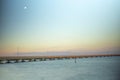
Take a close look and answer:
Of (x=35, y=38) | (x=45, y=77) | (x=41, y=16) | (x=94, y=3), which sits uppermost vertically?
(x=94, y=3)

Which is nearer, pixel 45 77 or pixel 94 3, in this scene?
pixel 45 77

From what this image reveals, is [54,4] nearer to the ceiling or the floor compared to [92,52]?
nearer to the ceiling

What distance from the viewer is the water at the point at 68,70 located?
6.98 ft

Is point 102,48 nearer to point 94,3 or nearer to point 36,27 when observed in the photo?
point 94,3

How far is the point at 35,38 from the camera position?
7.02 feet

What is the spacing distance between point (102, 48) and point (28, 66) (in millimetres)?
740

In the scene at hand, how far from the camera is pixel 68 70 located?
86.1 inches

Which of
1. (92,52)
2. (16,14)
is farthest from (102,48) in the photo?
(16,14)

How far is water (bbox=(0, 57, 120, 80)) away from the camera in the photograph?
2.13m

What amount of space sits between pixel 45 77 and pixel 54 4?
691mm

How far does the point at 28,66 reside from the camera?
2207 mm

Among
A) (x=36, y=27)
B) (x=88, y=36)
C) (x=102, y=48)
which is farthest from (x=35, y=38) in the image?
(x=102, y=48)

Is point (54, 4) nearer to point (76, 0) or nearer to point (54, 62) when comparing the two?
point (76, 0)

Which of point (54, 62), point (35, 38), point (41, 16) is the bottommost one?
point (54, 62)
